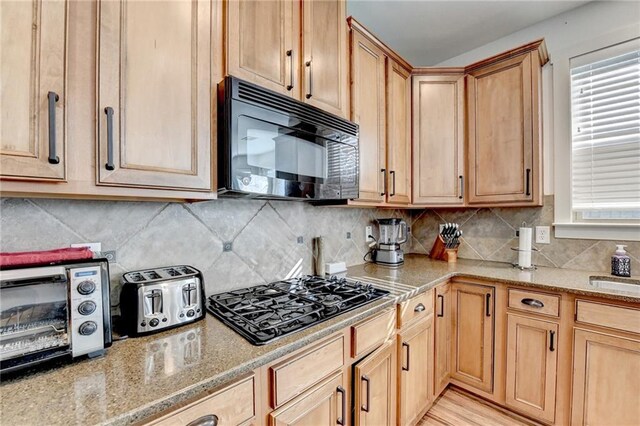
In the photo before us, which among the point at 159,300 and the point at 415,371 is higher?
the point at 159,300

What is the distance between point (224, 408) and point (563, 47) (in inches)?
116

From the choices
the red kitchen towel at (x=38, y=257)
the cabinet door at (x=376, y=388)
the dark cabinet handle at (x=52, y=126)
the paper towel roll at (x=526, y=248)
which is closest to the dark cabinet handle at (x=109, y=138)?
the dark cabinet handle at (x=52, y=126)

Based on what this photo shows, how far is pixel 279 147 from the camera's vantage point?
4.11 feet

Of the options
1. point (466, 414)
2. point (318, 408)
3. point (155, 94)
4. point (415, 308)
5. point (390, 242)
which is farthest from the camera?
point (390, 242)

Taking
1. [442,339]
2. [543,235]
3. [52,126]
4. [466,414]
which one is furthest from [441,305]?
[52,126]

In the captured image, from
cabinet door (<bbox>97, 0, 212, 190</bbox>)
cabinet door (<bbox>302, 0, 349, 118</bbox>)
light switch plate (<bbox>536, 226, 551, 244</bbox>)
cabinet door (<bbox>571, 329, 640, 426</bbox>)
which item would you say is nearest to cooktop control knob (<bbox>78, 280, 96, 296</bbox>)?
cabinet door (<bbox>97, 0, 212, 190</bbox>)

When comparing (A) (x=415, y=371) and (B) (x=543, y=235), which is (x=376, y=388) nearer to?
(A) (x=415, y=371)

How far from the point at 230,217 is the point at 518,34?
8.68ft

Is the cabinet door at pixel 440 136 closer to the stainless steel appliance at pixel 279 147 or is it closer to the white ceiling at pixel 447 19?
the white ceiling at pixel 447 19

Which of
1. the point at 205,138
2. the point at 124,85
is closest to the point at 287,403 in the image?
the point at 205,138

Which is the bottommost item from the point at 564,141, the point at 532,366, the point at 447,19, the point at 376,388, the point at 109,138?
the point at 532,366

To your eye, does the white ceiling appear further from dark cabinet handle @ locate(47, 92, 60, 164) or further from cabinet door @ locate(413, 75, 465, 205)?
dark cabinet handle @ locate(47, 92, 60, 164)

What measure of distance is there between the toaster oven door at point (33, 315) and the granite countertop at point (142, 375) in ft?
0.20

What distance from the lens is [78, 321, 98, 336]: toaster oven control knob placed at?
2.57ft
